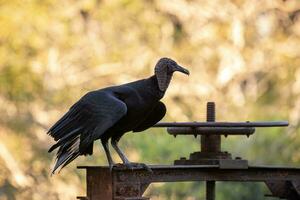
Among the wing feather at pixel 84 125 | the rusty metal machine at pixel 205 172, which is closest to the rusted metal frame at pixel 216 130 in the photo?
the rusty metal machine at pixel 205 172

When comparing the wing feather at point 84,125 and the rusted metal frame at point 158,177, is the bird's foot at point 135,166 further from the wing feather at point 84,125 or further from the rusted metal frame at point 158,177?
the wing feather at point 84,125

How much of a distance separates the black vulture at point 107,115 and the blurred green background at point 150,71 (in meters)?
8.75

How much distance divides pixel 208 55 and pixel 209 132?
13.8m

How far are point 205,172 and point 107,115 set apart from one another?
58 cm

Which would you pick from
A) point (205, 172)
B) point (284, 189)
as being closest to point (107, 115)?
point (205, 172)

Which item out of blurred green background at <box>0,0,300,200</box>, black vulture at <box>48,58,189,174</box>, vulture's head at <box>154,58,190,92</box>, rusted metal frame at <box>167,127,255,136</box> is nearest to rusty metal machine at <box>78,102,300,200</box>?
rusted metal frame at <box>167,127,255,136</box>

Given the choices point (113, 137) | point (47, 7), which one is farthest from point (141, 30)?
point (113, 137)

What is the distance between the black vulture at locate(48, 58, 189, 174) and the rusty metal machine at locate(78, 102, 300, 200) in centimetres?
10

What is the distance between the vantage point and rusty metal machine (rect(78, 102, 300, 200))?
17.5 feet

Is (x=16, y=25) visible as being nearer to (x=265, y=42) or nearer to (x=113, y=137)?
(x=265, y=42)

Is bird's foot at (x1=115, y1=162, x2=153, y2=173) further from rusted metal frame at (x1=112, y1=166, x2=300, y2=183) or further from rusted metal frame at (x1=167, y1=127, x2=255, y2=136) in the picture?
rusted metal frame at (x1=167, y1=127, x2=255, y2=136)

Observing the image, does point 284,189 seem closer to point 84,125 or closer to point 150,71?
point 84,125

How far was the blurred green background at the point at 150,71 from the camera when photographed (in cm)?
1600

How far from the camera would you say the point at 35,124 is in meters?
16.7
